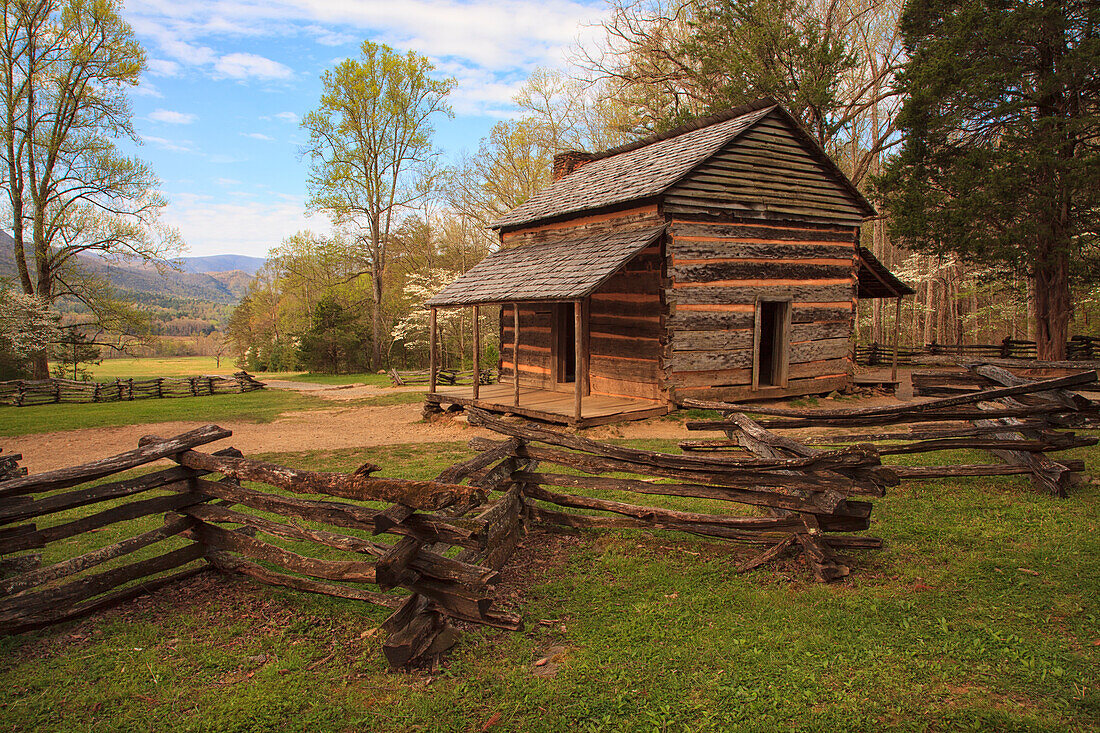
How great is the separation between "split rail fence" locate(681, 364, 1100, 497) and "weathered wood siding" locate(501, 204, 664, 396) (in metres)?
5.67

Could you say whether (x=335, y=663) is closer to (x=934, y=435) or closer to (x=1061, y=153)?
(x=934, y=435)

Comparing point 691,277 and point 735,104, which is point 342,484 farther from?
point 735,104

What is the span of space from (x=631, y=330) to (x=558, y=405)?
223 cm

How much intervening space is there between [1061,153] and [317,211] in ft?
98.4

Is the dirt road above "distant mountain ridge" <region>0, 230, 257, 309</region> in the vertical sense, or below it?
below

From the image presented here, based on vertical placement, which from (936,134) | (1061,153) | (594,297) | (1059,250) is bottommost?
(594,297)

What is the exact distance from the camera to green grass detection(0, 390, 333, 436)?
14.8 metres

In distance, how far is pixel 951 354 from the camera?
885 inches

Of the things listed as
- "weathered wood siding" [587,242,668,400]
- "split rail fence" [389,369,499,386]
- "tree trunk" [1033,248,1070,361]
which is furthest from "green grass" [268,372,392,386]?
"tree trunk" [1033,248,1070,361]

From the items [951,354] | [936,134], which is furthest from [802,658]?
[951,354]

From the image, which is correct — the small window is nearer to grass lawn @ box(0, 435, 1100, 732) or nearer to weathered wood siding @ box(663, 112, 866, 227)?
weathered wood siding @ box(663, 112, 866, 227)

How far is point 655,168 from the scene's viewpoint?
12773 millimetres

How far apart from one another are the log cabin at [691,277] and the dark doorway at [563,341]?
0.05 m

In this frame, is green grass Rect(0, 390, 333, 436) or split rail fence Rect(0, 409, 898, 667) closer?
split rail fence Rect(0, 409, 898, 667)
